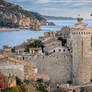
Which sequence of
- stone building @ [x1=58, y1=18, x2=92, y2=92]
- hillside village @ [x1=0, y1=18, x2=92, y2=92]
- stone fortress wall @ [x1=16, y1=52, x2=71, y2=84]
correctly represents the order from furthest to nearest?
stone fortress wall @ [x1=16, y1=52, x2=71, y2=84]
stone building @ [x1=58, y1=18, x2=92, y2=92]
hillside village @ [x1=0, y1=18, x2=92, y2=92]

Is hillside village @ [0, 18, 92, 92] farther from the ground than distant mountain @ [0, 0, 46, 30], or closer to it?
closer to it

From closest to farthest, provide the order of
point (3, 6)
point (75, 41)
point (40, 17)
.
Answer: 1. point (75, 41)
2. point (3, 6)
3. point (40, 17)

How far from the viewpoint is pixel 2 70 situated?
36.6ft

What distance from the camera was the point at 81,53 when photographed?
14.4 meters

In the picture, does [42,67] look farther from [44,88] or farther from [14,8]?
[14,8]

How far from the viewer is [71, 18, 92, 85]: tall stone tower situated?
46.9 ft

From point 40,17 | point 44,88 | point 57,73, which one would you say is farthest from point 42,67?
point 40,17

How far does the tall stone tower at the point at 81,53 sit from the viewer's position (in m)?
14.3

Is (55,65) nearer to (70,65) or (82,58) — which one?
(70,65)

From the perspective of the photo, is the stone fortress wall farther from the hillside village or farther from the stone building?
the stone building

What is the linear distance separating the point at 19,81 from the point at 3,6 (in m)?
92.9

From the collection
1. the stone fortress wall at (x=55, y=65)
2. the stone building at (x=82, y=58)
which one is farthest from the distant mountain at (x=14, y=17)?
the stone building at (x=82, y=58)

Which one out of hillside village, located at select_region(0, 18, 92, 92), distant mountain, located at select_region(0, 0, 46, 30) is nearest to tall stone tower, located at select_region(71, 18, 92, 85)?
hillside village, located at select_region(0, 18, 92, 92)

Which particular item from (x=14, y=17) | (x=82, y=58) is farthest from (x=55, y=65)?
(x=14, y=17)
